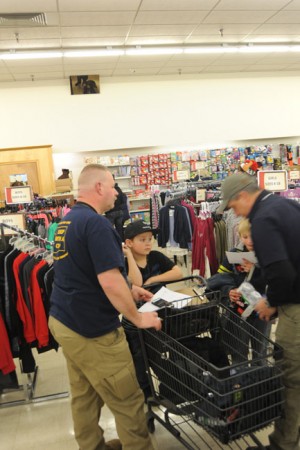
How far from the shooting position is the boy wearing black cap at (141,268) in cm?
252

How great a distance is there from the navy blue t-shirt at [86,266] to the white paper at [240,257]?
0.95m

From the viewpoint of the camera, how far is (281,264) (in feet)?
5.77

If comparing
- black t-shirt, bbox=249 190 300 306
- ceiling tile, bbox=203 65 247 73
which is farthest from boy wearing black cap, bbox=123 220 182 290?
ceiling tile, bbox=203 65 247 73

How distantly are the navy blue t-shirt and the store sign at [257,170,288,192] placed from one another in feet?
9.78

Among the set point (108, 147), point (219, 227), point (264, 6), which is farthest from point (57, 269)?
point (108, 147)

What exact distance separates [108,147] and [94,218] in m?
8.63

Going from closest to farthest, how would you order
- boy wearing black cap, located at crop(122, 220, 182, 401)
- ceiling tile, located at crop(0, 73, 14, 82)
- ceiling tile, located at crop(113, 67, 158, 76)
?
boy wearing black cap, located at crop(122, 220, 182, 401) → ceiling tile, located at crop(0, 73, 14, 82) → ceiling tile, located at crop(113, 67, 158, 76)

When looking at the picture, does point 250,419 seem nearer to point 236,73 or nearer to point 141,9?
point 141,9

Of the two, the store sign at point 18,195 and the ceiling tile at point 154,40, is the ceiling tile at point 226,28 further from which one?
the store sign at point 18,195

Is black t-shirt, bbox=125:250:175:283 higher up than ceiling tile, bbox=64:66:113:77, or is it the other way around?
ceiling tile, bbox=64:66:113:77

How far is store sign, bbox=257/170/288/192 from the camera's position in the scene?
4.39 meters

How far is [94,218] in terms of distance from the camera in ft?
5.96

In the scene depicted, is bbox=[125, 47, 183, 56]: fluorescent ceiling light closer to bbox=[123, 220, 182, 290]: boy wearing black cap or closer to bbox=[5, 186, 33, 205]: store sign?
bbox=[5, 186, 33, 205]: store sign

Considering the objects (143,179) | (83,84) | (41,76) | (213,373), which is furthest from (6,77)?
(213,373)
